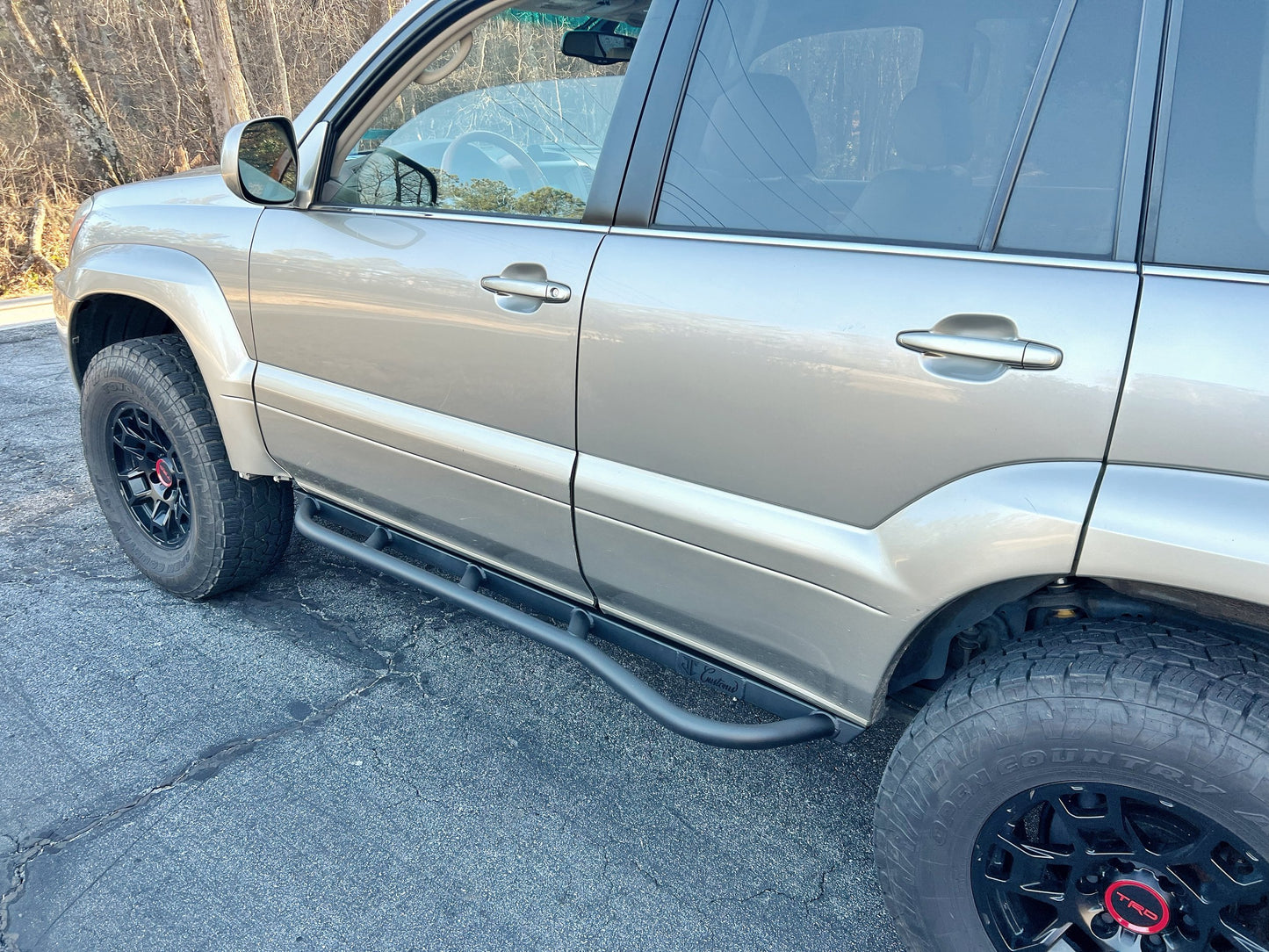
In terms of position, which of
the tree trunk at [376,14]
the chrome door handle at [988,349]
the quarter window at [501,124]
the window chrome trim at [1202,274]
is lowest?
the chrome door handle at [988,349]

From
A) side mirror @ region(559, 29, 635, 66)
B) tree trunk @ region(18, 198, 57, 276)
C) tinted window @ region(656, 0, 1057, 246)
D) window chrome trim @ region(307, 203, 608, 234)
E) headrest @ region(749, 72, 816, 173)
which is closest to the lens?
tinted window @ region(656, 0, 1057, 246)

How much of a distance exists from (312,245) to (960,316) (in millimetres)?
1679

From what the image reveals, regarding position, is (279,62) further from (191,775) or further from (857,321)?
(857,321)

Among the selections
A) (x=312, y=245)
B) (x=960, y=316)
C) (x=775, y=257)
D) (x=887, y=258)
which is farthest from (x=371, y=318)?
(x=960, y=316)

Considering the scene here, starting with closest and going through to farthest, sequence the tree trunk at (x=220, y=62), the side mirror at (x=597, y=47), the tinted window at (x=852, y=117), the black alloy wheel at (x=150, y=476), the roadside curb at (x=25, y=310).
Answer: the tinted window at (x=852, y=117), the side mirror at (x=597, y=47), the black alloy wheel at (x=150, y=476), the roadside curb at (x=25, y=310), the tree trunk at (x=220, y=62)

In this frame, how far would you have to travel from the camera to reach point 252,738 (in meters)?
2.49

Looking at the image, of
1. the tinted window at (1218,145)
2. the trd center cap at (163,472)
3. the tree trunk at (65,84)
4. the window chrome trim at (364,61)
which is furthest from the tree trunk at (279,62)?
the tinted window at (1218,145)

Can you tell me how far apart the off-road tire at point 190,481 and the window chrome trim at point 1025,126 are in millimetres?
2329

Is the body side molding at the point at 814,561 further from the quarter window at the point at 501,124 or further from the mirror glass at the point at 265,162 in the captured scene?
the mirror glass at the point at 265,162

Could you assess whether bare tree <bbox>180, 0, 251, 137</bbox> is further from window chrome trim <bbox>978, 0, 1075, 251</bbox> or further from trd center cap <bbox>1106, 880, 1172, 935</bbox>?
trd center cap <bbox>1106, 880, 1172, 935</bbox>

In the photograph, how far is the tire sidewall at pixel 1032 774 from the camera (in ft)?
4.31

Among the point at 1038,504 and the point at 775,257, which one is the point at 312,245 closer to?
the point at 775,257

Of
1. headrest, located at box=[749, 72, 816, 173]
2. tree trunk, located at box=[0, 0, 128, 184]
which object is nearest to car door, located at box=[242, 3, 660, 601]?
headrest, located at box=[749, 72, 816, 173]

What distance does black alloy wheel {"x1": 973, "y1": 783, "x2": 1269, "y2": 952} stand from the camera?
1403 millimetres
